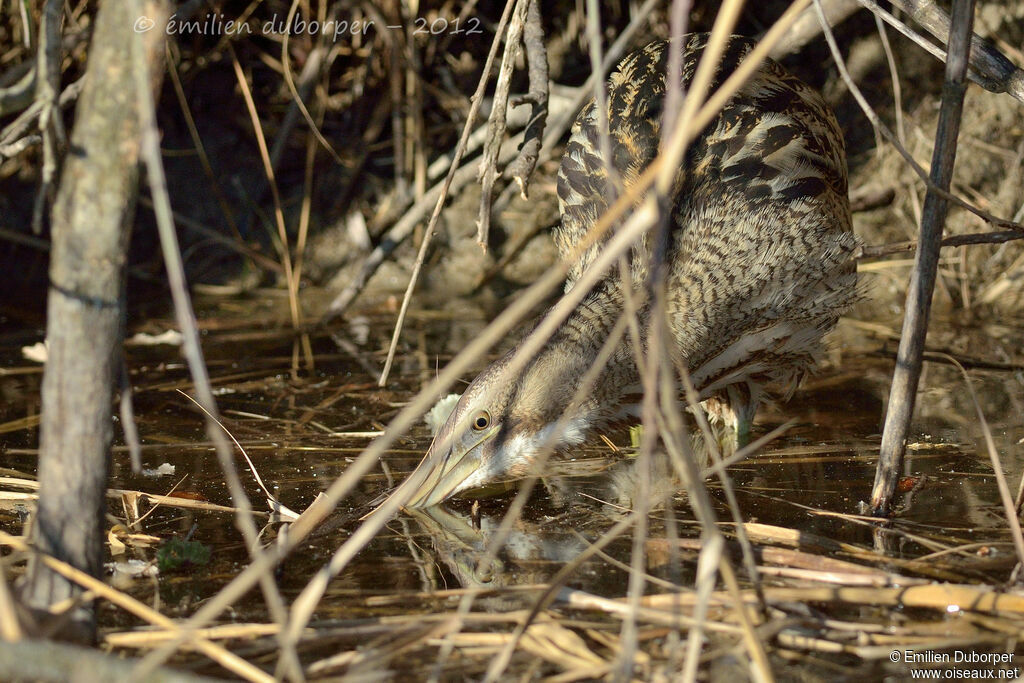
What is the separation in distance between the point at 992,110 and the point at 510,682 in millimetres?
3948

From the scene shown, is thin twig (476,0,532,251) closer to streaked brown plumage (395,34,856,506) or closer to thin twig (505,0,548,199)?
thin twig (505,0,548,199)

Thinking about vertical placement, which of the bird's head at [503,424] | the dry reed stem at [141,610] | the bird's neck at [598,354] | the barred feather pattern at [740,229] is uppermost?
the barred feather pattern at [740,229]

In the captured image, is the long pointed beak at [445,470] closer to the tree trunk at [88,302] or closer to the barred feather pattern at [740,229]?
the barred feather pattern at [740,229]

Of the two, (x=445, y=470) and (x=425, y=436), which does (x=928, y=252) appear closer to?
(x=445, y=470)

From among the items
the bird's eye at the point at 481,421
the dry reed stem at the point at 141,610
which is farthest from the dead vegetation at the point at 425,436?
the bird's eye at the point at 481,421

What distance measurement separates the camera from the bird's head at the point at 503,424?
9.67 feet

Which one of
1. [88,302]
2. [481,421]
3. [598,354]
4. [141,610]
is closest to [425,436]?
[481,421]

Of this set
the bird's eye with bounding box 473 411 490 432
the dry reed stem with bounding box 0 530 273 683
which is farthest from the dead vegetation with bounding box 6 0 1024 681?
the bird's eye with bounding box 473 411 490 432

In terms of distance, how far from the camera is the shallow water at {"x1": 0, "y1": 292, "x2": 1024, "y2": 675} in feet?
7.26

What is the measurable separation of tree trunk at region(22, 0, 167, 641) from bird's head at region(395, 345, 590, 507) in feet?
3.91

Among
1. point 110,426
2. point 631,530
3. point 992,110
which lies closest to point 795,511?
point 631,530

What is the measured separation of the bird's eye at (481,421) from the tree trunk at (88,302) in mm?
1294

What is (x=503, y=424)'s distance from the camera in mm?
3027

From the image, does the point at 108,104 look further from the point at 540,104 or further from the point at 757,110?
the point at 757,110
